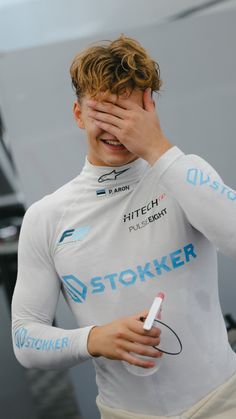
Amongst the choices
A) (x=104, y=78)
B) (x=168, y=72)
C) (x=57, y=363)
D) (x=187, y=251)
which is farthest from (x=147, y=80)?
(x=168, y=72)

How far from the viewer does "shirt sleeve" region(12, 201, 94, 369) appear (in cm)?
150

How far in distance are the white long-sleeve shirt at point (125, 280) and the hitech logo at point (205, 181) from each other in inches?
2.1

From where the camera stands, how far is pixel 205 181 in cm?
139

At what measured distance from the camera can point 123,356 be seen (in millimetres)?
1372

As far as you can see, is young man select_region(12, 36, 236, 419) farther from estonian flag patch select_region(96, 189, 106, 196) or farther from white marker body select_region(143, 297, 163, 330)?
white marker body select_region(143, 297, 163, 330)

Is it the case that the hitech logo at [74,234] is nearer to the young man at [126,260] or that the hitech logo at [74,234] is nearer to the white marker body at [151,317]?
the young man at [126,260]

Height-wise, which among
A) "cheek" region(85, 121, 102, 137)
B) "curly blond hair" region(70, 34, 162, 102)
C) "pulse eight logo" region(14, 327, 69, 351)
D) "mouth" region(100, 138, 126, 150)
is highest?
"curly blond hair" region(70, 34, 162, 102)

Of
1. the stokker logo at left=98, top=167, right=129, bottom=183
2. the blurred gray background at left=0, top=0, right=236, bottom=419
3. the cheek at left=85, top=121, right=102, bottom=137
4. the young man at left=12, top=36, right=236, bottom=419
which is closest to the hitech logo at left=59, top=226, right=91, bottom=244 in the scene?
the young man at left=12, top=36, right=236, bottom=419

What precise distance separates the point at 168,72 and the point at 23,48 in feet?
1.99

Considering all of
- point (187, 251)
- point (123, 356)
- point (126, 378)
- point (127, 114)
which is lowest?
point (126, 378)

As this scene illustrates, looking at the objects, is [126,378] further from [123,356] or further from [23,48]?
[23,48]

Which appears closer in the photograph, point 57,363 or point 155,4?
point 57,363

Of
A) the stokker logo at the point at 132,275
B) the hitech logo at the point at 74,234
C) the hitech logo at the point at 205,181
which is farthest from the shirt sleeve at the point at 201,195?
the hitech logo at the point at 74,234

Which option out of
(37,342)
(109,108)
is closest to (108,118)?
(109,108)
